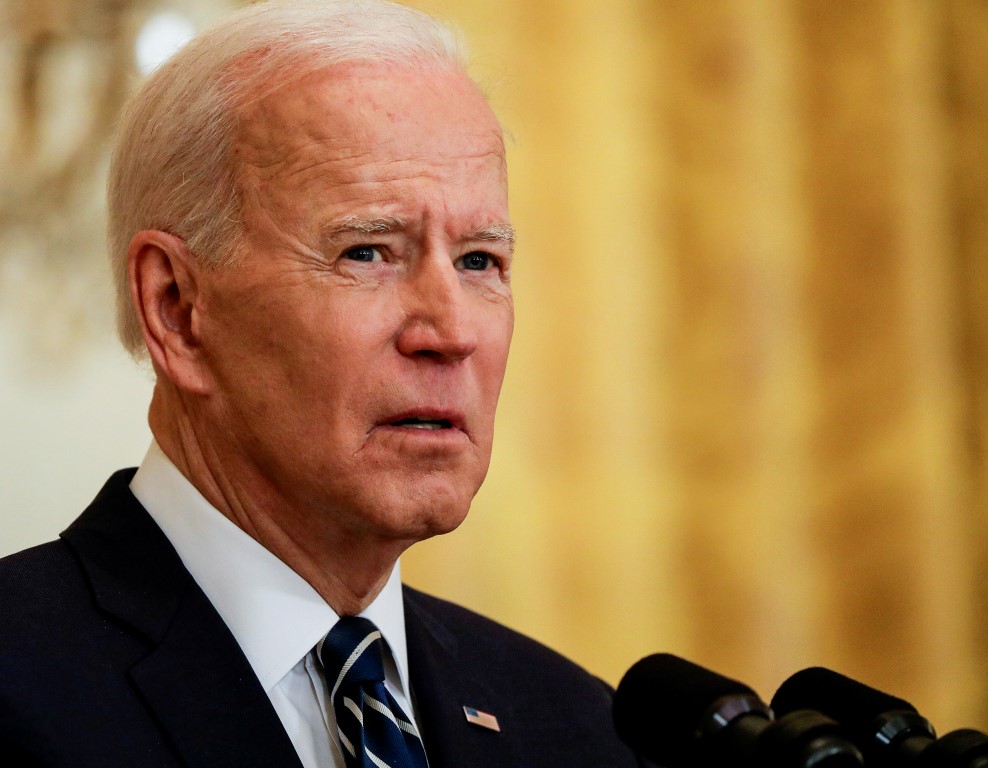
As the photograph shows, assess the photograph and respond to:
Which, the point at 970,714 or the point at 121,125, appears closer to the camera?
the point at 121,125

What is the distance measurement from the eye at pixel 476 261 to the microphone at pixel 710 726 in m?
0.80

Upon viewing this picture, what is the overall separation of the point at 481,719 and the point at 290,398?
2.14 ft

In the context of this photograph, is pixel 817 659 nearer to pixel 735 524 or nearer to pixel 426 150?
pixel 735 524

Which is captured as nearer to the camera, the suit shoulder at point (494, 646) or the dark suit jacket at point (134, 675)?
the dark suit jacket at point (134, 675)

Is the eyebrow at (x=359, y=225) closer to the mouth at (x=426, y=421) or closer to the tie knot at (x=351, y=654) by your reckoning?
the mouth at (x=426, y=421)

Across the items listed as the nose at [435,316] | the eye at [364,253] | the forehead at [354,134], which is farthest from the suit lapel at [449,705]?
the forehead at [354,134]

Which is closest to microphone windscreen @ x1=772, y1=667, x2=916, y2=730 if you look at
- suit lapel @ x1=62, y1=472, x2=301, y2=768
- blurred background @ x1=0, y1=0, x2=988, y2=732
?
suit lapel @ x1=62, y1=472, x2=301, y2=768

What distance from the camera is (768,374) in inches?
140

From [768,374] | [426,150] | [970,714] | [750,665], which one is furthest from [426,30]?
[970,714]

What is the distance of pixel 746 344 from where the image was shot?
3557mm

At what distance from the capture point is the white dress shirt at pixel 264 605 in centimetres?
183

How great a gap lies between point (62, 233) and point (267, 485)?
1.08 meters

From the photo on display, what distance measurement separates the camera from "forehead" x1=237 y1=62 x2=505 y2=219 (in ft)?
6.12

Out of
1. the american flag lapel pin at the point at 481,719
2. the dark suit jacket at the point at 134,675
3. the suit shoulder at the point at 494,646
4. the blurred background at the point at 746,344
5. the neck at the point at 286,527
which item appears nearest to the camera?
the dark suit jacket at the point at 134,675
